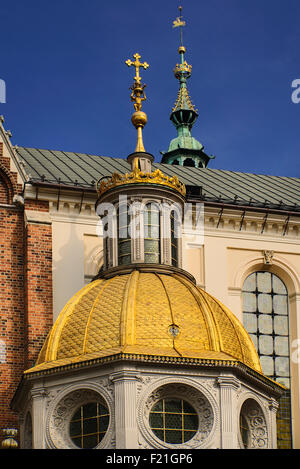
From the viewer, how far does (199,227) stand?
140 feet

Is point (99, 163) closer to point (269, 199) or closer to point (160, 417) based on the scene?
point (269, 199)

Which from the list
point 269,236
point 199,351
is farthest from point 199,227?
point 199,351

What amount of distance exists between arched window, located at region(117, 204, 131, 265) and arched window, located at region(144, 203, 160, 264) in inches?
17.1

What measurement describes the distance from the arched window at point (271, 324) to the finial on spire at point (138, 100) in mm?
6114

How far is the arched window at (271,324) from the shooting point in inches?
1670

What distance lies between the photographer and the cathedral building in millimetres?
32938

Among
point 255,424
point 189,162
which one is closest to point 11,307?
point 255,424

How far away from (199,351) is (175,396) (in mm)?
1206

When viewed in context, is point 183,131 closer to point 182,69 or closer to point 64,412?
point 182,69

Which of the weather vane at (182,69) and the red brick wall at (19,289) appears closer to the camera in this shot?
the red brick wall at (19,289)

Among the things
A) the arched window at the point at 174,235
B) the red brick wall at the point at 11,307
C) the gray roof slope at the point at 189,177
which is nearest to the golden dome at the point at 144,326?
the arched window at the point at 174,235

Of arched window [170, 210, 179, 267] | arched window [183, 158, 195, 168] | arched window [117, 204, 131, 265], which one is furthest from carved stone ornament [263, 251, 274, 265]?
arched window [183, 158, 195, 168]

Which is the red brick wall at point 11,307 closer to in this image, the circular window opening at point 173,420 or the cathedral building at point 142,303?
the cathedral building at point 142,303

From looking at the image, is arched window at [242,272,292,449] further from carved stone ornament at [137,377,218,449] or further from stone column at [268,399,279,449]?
carved stone ornament at [137,377,218,449]
